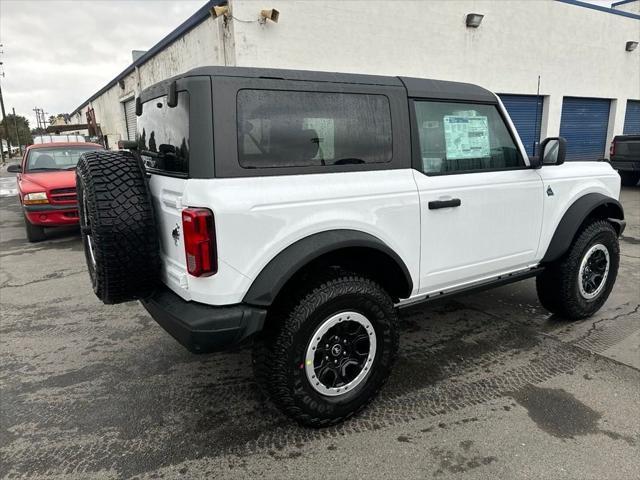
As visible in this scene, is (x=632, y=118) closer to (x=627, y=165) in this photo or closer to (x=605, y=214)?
(x=627, y=165)

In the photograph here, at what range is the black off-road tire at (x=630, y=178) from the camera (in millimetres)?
12491

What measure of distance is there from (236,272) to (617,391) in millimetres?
2550

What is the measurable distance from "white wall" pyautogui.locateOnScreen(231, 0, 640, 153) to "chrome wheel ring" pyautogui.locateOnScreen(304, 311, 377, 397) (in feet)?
23.1

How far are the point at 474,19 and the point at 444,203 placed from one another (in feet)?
33.9

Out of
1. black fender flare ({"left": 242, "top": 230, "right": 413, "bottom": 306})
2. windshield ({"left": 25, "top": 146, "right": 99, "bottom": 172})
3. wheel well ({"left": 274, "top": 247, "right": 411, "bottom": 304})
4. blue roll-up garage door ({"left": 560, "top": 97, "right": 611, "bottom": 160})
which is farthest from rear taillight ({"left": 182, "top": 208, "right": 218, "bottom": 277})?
blue roll-up garage door ({"left": 560, "top": 97, "right": 611, "bottom": 160})

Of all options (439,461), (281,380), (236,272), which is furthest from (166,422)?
(439,461)

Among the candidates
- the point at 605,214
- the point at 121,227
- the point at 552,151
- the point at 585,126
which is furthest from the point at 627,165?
the point at 121,227

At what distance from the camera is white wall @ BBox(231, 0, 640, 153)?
28.8 ft

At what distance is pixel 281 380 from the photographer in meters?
2.38

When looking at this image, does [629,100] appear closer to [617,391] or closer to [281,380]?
[617,391]

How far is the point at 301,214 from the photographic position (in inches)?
92.7

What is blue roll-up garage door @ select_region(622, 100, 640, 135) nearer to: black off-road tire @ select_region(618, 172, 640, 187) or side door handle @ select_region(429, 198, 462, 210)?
black off-road tire @ select_region(618, 172, 640, 187)

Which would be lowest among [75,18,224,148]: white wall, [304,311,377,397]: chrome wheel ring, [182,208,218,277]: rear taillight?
[304,311,377,397]: chrome wheel ring

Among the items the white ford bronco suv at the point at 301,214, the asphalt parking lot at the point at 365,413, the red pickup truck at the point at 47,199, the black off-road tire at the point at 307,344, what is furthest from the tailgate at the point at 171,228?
the red pickup truck at the point at 47,199
